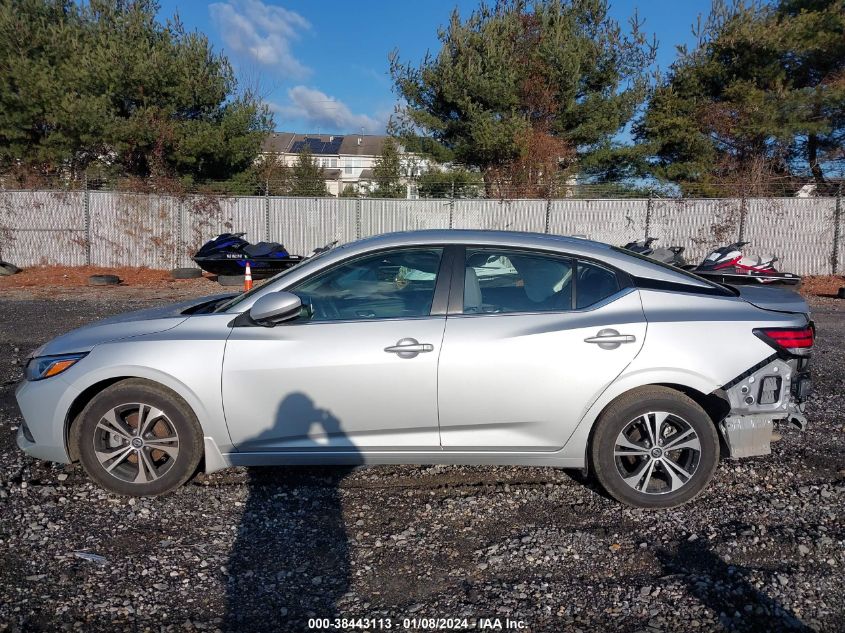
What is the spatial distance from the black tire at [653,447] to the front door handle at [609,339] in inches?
12.2

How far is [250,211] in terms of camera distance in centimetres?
2055

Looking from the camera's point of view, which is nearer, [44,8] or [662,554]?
[662,554]

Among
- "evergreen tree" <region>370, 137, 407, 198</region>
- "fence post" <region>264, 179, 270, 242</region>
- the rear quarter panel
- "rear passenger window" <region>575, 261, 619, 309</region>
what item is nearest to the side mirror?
"rear passenger window" <region>575, 261, 619, 309</region>

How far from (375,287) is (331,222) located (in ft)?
56.0

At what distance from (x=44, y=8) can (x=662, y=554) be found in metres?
27.1

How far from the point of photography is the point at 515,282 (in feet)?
13.5

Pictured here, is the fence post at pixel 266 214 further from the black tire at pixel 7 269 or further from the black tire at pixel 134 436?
the black tire at pixel 134 436

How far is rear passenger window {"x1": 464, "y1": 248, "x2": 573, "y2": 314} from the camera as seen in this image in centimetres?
404

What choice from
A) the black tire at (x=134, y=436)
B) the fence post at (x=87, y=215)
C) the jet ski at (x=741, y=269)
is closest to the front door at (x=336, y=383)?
the black tire at (x=134, y=436)

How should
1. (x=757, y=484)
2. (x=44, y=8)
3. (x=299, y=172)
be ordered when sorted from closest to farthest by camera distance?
(x=757, y=484) < (x=44, y=8) < (x=299, y=172)

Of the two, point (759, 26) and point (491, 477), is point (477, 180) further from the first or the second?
point (491, 477)

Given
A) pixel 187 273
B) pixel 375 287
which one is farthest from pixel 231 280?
pixel 375 287

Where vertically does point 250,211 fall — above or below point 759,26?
below

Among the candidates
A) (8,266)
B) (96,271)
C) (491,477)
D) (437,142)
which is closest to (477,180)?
(437,142)
